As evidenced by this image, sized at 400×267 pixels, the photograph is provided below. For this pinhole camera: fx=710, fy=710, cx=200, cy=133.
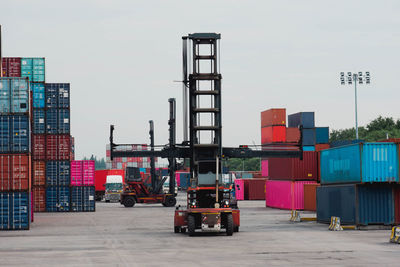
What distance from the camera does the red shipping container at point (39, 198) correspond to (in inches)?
2228

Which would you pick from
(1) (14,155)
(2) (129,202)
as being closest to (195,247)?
(1) (14,155)

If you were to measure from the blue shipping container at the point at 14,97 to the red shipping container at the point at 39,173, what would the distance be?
71.7 ft

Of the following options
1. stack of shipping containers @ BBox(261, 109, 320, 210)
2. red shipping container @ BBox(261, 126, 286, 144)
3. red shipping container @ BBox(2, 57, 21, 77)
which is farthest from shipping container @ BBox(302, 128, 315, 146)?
red shipping container @ BBox(2, 57, 21, 77)

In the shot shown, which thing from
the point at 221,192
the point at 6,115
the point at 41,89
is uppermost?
the point at 41,89

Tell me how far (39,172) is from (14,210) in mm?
21655

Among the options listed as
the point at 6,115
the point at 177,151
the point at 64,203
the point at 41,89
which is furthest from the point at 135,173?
the point at 177,151

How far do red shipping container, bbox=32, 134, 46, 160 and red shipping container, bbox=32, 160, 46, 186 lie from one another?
48 centimetres

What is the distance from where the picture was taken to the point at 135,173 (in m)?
63.7

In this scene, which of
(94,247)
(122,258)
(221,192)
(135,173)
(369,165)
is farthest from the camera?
(135,173)

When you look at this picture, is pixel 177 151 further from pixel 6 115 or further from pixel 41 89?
pixel 41 89

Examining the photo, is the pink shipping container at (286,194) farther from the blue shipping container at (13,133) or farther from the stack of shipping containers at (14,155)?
the blue shipping container at (13,133)

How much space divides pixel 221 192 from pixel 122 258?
28.2ft

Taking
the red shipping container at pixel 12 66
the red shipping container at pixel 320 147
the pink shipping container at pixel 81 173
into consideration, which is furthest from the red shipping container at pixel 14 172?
the red shipping container at pixel 320 147

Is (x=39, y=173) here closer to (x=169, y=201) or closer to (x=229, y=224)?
(x=169, y=201)
